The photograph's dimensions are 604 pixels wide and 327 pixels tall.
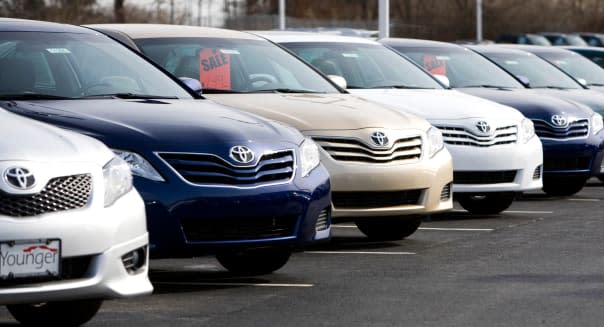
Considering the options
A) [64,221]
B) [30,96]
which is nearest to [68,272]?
[64,221]

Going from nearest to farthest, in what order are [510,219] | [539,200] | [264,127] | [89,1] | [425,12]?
[264,127] < [510,219] < [539,200] < [89,1] < [425,12]

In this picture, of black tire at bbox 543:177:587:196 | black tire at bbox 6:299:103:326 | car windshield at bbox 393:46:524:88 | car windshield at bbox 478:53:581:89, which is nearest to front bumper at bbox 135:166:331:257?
black tire at bbox 6:299:103:326

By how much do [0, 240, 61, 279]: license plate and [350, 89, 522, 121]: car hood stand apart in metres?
6.35

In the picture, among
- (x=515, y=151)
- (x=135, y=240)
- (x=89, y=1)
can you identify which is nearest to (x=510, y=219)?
(x=515, y=151)

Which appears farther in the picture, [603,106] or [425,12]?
[425,12]

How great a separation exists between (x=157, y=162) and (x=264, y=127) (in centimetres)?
90

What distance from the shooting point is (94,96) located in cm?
951

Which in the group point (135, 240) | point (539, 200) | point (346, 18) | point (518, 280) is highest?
point (135, 240)

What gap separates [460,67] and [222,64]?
5.71 metres

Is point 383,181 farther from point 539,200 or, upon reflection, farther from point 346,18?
point 346,18

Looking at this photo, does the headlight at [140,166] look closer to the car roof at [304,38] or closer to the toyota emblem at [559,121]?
the car roof at [304,38]

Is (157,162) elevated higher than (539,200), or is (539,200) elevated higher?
(157,162)

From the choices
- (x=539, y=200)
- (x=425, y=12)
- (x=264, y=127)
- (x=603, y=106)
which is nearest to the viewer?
(x=264, y=127)

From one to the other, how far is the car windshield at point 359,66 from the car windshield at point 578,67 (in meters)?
6.38
